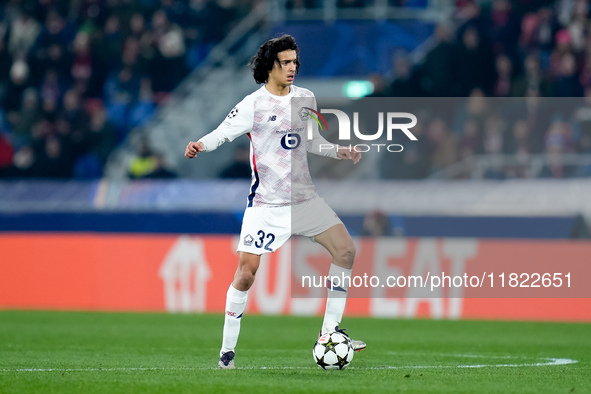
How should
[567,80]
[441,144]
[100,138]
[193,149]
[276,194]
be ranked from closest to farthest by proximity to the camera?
[193,149]
[276,194]
[441,144]
[567,80]
[100,138]

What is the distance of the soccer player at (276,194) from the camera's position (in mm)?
7199

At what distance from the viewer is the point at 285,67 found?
7227mm

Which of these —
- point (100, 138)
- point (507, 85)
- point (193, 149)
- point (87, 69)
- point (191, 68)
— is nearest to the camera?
point (193, 149)

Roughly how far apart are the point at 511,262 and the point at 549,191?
4.45 ft

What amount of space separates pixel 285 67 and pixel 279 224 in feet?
3.87

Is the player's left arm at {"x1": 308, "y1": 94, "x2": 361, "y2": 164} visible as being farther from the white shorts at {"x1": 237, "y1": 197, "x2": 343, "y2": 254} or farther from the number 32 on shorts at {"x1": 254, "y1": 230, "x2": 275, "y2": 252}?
the number 32 on shorts at {"x1": 254, "y1": 230, "x2": 275, "y2": 252}

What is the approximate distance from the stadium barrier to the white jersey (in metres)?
6.52

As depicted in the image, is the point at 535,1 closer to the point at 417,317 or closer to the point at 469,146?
the point at 469,146

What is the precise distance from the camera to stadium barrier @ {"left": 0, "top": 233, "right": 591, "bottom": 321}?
13344 mm

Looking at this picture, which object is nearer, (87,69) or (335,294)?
(335,294)

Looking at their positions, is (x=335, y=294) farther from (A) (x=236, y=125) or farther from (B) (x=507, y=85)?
(B) (x=507, y=85)

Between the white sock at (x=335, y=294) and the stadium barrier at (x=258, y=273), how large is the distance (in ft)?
20.8

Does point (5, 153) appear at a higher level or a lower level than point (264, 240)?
higher

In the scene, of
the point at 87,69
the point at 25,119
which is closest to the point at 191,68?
the point at 87,69
